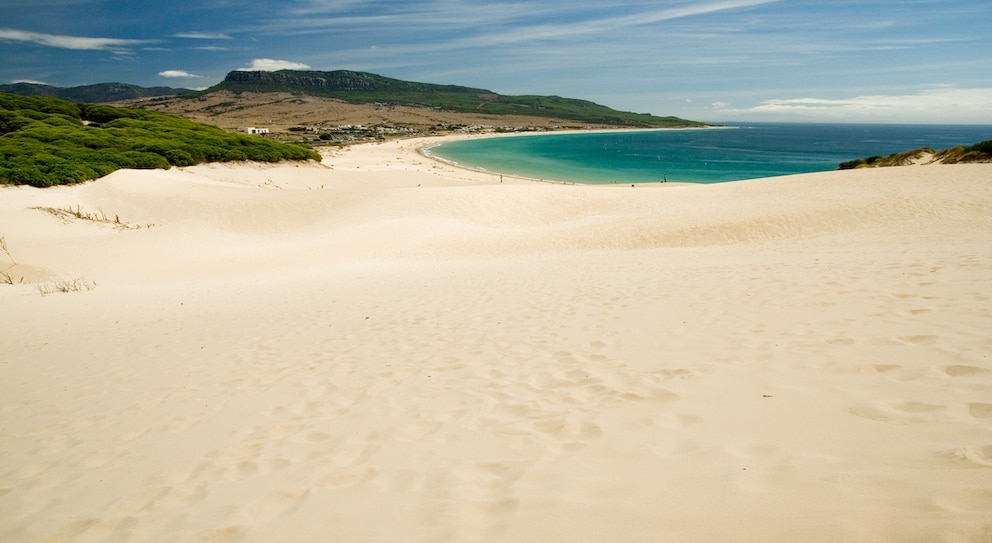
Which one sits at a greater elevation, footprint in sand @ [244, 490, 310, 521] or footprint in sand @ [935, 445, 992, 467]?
footprint in sand @ [935, 445, 992, 467]

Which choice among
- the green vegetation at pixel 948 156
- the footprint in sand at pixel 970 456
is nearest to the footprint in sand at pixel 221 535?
the footprint in sand at pixel 970 456

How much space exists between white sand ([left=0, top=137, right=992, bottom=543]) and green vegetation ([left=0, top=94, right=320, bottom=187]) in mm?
22452

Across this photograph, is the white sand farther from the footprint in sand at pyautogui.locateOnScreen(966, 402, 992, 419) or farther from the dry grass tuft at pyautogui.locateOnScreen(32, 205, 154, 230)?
the dry grass tuft at pyautogui.locateOnScreen(32, 205, 154, 230)

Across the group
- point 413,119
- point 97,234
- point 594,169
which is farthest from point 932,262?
point 413,119

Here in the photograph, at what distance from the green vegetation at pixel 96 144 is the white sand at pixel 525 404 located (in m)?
22.5

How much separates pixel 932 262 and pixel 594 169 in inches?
2134

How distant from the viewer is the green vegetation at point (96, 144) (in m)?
29.1

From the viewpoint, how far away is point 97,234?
21.5 m

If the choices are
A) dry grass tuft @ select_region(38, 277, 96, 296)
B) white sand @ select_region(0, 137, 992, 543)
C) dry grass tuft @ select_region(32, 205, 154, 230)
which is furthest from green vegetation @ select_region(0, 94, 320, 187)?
white sand @ select_region(0, 137, 992, 543)

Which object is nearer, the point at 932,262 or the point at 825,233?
the point at 932,262

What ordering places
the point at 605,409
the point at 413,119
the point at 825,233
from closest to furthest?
the point at 605,409 → the point at 825,233 → the point at 413,119

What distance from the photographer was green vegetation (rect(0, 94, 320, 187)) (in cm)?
2911

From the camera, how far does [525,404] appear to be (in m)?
4.39

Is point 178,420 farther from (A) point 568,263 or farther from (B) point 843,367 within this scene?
(A) point 568,263
